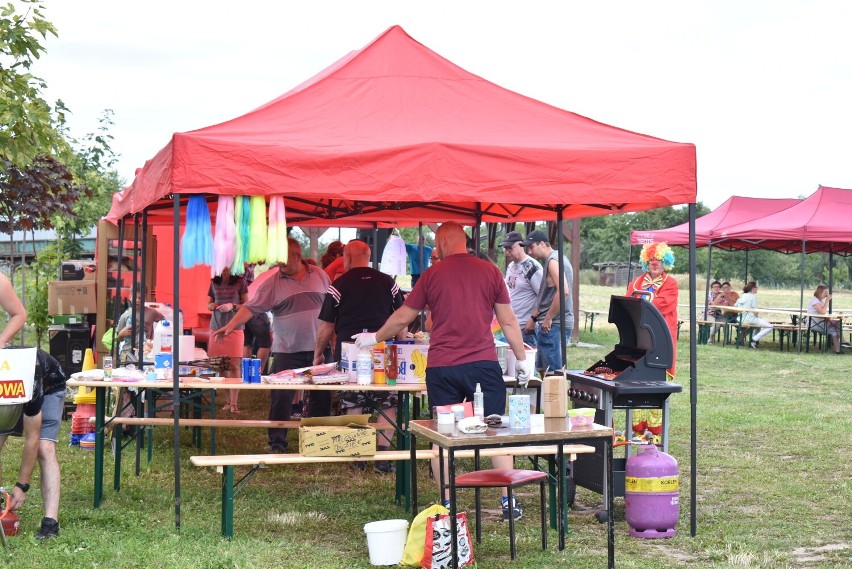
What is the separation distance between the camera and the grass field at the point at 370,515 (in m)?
5.43

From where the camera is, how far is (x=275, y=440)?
27.3 feet

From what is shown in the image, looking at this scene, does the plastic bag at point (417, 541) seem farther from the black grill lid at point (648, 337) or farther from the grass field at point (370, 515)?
the black grill lid at point (648, 337)

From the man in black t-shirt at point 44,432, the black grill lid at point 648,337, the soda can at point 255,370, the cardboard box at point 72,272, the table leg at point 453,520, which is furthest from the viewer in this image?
the cardboard box at point 72,272

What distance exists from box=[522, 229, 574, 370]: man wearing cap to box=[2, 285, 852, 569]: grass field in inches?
53.1

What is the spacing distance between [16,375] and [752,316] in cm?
1789

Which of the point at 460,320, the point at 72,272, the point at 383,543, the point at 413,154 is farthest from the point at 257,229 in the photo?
the point at 72,272

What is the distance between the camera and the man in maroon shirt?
589 centimetres

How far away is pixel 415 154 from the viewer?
5.88 metres

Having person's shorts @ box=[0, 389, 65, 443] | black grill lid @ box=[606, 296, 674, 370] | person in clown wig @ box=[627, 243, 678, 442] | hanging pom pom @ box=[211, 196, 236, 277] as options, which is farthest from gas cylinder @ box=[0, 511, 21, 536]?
person in clown wig @ box=[627, 243, 678, 442]

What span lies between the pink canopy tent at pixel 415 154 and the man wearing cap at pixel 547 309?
2.25 metres

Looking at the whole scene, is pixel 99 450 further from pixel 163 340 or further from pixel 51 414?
pixel 163 340

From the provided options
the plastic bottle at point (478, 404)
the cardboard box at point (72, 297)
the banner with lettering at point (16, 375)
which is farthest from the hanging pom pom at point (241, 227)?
the cardboard box at point (72, 297)

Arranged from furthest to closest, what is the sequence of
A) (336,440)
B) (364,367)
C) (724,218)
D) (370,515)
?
(724,218) → (364,367) → (370,515) → (336,440)

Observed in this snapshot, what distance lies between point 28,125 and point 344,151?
4.79 meters
